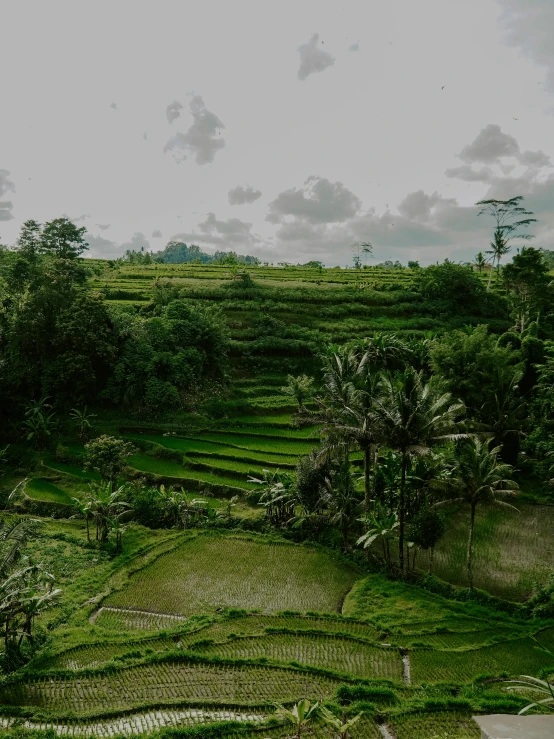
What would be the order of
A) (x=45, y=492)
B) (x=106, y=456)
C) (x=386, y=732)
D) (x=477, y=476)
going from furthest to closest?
(x=45, y=492), (x=106, y=456), (x=477, y=476), (x=386, y=732)

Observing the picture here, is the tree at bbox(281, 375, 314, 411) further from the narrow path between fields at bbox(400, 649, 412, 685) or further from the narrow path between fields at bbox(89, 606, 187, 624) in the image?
the narrow path between fields at bbox(400, 649, 412, 685)

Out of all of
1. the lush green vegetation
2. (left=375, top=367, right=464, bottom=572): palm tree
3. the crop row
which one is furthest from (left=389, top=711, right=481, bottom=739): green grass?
(left=375, top=367, right=464, bottom=572): palm tree

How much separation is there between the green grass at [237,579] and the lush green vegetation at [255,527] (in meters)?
0.10

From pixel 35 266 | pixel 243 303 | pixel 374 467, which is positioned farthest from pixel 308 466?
pixel 35 266

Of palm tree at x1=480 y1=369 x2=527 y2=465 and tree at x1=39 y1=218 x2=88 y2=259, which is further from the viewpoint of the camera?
tree at x1=39 y1=218 x2=88 y2=259

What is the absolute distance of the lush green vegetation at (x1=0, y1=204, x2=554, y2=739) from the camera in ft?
42.6

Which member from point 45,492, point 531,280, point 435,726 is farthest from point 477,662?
point 531,280

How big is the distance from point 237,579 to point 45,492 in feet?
40.9

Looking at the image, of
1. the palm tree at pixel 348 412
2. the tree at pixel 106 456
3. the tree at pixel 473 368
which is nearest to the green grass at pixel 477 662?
the palm tree at pixel 348 412

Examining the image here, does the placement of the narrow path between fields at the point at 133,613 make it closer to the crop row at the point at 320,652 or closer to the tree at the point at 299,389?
the crop row at the point at 320,652

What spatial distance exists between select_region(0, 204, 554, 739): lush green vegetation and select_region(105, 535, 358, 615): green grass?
10 centimetres

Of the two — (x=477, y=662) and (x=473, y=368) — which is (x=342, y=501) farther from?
(x=473, y=368)

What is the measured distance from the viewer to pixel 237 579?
19219 mm

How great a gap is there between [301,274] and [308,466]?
4749 cm
